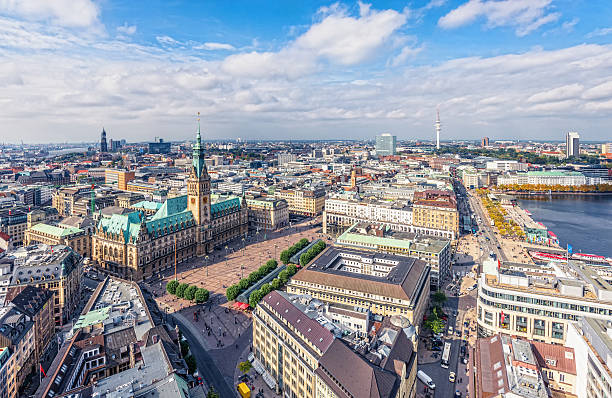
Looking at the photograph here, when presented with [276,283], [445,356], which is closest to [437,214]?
[276,283]

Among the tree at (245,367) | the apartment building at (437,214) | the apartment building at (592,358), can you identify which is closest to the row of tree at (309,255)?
the tree at (245,367)

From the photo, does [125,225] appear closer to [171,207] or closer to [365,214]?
[171,207]

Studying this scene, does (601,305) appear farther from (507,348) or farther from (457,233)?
(457,233)

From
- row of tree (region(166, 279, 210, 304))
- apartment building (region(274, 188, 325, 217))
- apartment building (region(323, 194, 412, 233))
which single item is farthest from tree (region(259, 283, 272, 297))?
apartment building (region(274, 188, 325, 217))

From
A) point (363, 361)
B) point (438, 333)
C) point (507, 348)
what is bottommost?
point (438, 333)

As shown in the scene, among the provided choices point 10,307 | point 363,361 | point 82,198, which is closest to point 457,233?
point 363,361

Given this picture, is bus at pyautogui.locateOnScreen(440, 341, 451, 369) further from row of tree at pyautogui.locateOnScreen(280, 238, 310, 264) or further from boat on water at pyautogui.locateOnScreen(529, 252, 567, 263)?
boat on water at pyautogui.locateOnScreen(529, 252, 567, 263)

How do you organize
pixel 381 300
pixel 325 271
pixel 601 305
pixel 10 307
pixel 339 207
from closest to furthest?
pixel 10 307, pixel 601 305, pixel 381 300, pixel 325 271, pixel 339 207
